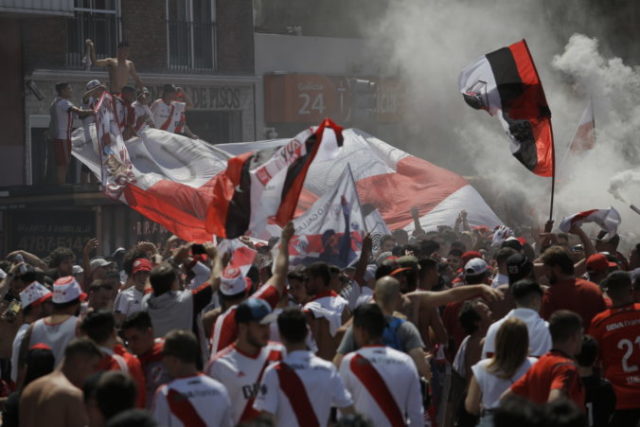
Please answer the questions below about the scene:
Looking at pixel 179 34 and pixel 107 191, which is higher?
pixel 179 34

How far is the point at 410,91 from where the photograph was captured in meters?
28.9

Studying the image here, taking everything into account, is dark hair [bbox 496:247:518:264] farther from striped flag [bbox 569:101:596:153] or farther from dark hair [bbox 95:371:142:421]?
striped flag [bbox 569:101:596:153]

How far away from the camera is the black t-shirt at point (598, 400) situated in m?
7.28

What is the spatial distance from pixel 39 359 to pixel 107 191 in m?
8.09

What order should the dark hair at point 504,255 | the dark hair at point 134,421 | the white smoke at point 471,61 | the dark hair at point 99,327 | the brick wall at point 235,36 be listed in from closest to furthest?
1. the dark hair at point 134,421
2. the dark hair at point 99,327
3. the dark hair at point 504,255
4. the white smoke at point 471,61
5. the brick wall at point 235,36

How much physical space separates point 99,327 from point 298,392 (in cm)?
120

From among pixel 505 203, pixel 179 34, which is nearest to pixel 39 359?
pixel 505 203

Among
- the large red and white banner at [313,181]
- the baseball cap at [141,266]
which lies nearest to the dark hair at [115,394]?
the baseball cap at [141,266]

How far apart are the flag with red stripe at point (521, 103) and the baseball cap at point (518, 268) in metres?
3.69

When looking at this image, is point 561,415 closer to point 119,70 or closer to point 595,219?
point 595,219

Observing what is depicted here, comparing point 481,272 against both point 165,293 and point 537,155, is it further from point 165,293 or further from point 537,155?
point 537,155

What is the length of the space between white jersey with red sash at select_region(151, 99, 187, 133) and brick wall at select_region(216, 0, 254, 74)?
7.91 m

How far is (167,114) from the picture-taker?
1822 centimetres

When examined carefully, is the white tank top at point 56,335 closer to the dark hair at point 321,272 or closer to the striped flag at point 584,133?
the dark hair at point 321,272
